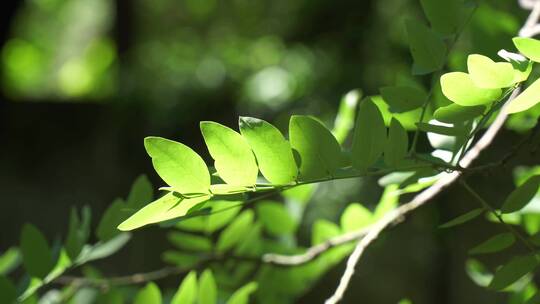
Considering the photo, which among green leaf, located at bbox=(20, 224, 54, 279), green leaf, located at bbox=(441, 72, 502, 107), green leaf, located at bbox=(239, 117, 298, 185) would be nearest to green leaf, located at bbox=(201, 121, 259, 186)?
green leaf, located at bbox=(239, 117, 298, 185)

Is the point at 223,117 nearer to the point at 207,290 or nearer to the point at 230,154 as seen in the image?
the point at 207,290

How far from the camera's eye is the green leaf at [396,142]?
1.29 ft

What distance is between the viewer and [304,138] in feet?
1.26

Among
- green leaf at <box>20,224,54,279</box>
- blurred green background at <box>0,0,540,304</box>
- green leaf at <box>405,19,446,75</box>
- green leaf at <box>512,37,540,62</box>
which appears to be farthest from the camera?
Result: blurred green background at <box>0,0,540,304</box>

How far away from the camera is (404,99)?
1.47ft

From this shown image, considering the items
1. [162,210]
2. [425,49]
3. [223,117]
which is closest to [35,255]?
[162,210]

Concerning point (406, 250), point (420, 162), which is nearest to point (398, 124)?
point (420, 162)

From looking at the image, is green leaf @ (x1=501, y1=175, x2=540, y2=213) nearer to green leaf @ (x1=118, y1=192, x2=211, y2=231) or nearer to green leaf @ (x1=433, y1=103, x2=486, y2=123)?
green leaf @ (x1=433, y1=103, x2=486, y2=123)

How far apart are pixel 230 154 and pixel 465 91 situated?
0.42 ft

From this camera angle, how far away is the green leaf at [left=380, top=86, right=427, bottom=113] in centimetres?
44

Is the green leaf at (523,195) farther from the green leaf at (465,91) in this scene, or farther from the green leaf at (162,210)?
the green leaf at (162,210)

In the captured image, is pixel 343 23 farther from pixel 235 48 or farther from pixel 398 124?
pixel 398 124

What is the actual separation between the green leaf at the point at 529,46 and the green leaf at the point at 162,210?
17 centimetres

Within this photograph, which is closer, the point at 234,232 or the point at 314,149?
the point at 314,149
